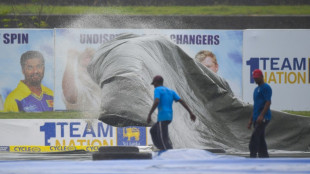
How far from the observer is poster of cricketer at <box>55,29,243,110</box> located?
60.7ft

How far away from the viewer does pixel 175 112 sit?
1373cm

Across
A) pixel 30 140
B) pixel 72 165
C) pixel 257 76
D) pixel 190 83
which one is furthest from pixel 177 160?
pixel 30 140

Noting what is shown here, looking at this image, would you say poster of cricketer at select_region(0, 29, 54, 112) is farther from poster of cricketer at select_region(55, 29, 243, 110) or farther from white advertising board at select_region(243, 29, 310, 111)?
white advertising board at select_region(243, 29, 310, 111)

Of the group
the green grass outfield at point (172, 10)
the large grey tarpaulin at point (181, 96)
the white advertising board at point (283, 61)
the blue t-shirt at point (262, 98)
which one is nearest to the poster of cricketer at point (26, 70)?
the large grey tarpaulin at point (181, 96)

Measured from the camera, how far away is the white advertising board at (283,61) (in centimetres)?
1892

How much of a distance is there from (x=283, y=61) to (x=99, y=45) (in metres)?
4.96

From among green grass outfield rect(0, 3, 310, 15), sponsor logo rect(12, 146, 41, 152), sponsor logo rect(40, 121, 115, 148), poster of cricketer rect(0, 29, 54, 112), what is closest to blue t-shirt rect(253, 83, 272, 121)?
sponsor logo rect(40, 121, 115, 148)

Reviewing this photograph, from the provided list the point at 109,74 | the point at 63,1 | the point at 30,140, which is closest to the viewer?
the point at 109,74

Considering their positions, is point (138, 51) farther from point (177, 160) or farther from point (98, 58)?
point (177, 160)

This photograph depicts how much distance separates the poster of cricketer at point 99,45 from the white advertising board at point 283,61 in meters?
0.37

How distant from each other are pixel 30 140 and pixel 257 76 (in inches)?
267

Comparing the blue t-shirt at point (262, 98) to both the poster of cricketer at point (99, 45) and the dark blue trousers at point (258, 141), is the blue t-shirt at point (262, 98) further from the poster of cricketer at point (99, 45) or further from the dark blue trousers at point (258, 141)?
the poster of cricketer at point (99, 45)

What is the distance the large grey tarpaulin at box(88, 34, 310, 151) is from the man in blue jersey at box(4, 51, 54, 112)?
3.95 m

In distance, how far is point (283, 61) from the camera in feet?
62.6
